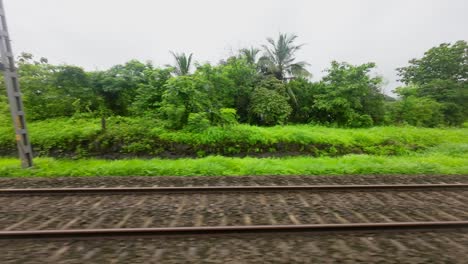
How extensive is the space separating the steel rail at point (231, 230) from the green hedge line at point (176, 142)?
24.7ft

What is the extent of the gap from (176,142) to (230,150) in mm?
2684

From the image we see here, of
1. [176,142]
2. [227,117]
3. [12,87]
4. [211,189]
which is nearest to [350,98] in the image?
[227,117]

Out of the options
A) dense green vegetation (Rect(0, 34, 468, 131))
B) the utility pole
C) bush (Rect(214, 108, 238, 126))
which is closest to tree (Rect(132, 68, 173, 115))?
dense green vegetation (Rect(0, 34, 468, 131))

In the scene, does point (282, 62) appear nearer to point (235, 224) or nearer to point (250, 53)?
point (250, 53)

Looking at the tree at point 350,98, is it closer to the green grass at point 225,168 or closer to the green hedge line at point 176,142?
the green hedge line at point 176,142

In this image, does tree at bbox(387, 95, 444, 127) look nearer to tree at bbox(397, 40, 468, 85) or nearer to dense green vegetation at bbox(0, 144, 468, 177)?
tree at bbox(397, 40, 468, 85)

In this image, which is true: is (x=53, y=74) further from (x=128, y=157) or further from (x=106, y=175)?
(x=106, y=175)

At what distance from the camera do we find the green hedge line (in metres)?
11.7

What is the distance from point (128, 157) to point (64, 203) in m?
5.71

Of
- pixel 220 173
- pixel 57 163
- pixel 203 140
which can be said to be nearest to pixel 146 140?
pixel 203 140

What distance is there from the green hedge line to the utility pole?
285 cm

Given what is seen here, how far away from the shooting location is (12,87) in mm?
8008

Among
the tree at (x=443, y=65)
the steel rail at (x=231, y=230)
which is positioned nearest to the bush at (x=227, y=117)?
the steel rail at (x=231, y=230)

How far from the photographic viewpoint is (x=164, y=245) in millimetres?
3861
